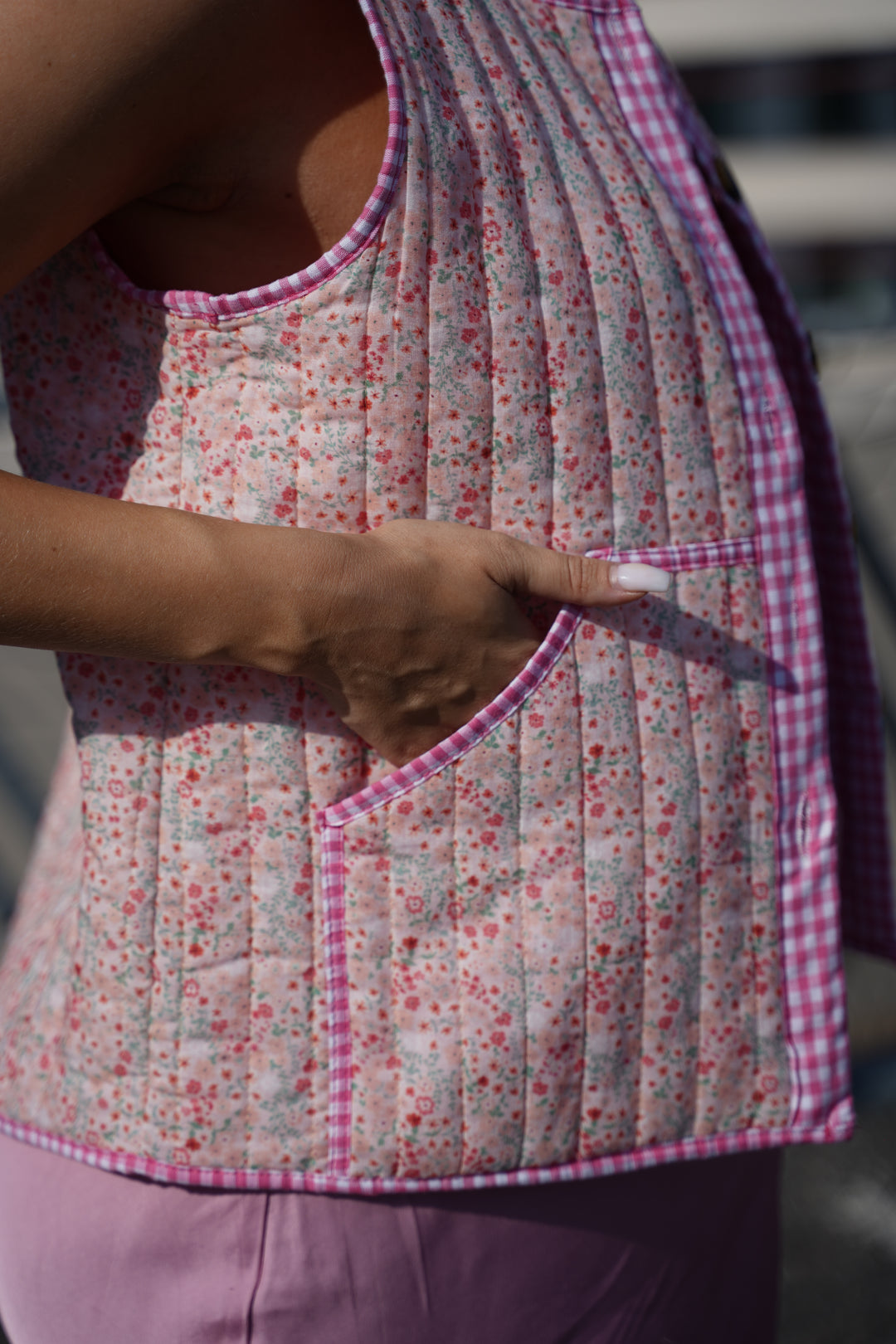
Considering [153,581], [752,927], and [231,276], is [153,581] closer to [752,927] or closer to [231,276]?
[231,276]

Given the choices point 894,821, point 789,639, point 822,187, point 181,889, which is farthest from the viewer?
point 822,187

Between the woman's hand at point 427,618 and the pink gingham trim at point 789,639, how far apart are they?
0.18 meters

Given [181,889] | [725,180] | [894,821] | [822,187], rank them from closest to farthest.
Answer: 1. [181,889]
2. [725,180]
3. [894,821]
4. [822,187]

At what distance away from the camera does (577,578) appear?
826 mm

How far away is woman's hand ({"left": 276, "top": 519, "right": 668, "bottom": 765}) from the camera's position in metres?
0.77

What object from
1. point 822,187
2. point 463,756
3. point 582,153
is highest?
point 822,187

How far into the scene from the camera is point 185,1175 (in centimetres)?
85

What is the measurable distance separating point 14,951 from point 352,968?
0.42 m

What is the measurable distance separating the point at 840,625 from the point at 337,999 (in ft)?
2.13

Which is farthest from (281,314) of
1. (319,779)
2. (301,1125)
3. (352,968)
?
(301,1125)

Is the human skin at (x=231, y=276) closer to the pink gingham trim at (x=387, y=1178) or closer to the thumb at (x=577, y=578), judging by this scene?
the thumb at (x=577, y=578)

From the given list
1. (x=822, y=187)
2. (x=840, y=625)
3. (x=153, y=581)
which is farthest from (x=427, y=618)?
(x=822, y=187)

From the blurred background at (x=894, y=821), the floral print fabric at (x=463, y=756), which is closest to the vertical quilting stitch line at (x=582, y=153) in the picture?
the floral print fabric at (x=463, y=756)

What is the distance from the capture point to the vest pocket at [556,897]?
2.75ft
